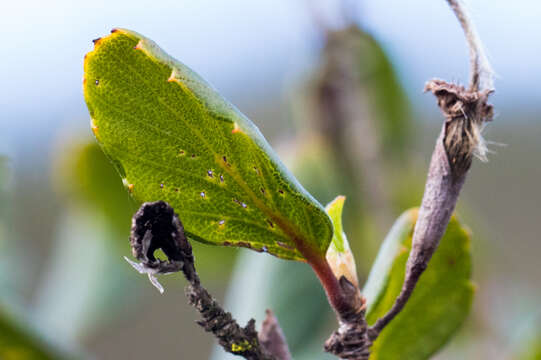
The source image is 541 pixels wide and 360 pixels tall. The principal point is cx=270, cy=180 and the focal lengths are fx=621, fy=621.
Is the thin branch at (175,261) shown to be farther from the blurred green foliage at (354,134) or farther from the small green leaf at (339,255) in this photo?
the blurred green foliage at (354,134)

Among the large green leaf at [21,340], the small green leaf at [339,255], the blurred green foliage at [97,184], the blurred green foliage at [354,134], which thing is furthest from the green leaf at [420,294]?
the blurred green foliage at [97,184]

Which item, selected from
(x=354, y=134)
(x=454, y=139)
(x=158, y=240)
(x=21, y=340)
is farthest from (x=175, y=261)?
(x=354, y=134)

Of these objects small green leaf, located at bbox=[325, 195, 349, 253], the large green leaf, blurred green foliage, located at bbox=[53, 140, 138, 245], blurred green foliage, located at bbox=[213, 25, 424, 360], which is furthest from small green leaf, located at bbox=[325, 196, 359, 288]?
blurred green foliage, located at bbox=[53, 140, 138, 245]

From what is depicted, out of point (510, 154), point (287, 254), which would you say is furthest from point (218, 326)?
point (510, 154)

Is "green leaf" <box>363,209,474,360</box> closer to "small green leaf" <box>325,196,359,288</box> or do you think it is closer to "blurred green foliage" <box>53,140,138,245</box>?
"small green leaf" <box>325,196,359,288</box>

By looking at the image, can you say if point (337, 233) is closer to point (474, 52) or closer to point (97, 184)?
point (474, 52)

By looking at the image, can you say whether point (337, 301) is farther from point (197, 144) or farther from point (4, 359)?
point (4, 359)
